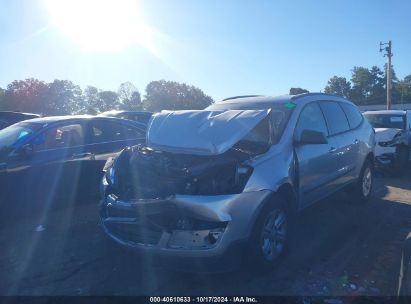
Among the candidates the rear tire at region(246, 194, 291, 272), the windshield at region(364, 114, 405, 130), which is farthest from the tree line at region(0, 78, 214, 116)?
the rear tire at region(246, 194, 291, 272)

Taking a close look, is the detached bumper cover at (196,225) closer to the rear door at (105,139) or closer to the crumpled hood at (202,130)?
the crumpled hood at (202,130)

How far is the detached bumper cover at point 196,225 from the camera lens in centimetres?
343

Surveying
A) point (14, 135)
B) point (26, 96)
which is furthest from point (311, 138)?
point (26, 96)

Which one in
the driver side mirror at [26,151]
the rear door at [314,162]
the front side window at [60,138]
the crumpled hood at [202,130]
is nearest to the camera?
Result: the crumpled hood at [202,130]

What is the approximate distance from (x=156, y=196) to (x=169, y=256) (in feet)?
1.93

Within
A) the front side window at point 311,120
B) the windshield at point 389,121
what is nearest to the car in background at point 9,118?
the front side window at point 311,120

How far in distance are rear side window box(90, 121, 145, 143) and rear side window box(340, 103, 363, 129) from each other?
149 inches

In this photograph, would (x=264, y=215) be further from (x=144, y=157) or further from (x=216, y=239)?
(x=144, y=157)

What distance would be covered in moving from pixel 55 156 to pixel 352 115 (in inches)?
193

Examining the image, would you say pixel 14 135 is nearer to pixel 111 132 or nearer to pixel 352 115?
pixel 111 132

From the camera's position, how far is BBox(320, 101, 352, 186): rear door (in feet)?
17.9

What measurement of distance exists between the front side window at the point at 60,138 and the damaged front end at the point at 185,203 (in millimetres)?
2316

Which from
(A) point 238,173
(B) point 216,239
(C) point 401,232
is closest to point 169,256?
(B) point 216,239

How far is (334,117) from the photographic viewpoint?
572 cm
